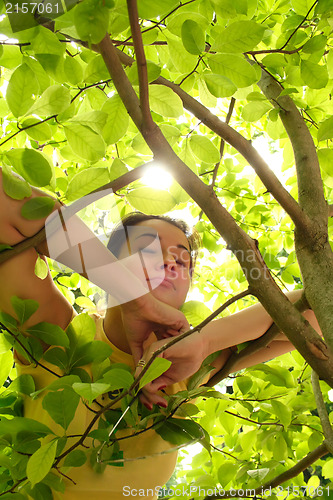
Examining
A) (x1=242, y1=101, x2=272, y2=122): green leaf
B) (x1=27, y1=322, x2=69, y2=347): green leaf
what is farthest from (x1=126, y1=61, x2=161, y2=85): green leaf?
(x1=27, y1=322, x2=69, y2=347): green leaf

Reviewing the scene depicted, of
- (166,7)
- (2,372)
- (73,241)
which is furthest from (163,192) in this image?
(2,372)

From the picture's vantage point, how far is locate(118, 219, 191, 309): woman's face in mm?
858

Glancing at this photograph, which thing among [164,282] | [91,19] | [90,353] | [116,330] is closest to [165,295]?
[164,282]

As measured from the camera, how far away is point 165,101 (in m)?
0.71

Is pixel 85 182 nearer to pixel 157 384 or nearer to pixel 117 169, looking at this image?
pixel 117 169

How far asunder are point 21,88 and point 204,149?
35 cm

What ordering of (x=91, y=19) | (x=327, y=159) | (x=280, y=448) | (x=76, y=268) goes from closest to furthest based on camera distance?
(x=91, y=19) < (x=76, y=268) < (x=327, y=159) < (x=280, y=448)

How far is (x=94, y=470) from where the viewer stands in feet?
2.27

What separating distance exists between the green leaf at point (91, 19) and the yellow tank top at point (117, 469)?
1.97 feet

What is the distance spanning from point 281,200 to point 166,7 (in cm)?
31

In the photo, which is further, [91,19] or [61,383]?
[61,383]

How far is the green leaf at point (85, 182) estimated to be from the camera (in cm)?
66

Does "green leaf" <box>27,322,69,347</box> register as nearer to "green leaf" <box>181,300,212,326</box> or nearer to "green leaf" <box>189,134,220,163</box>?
"green leaf" <box>181,300,212,326</box>

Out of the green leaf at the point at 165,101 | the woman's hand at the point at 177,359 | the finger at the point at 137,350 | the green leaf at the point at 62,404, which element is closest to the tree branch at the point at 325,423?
the woman's hand at the point at 177,359
